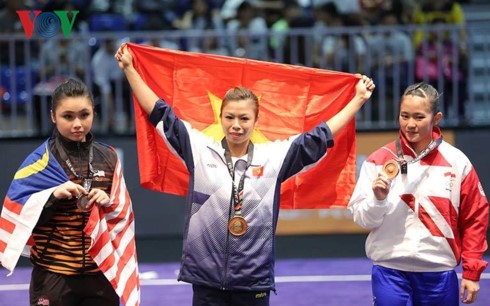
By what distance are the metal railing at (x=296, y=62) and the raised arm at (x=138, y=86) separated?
6.25 meters

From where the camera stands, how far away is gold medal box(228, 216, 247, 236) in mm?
5141

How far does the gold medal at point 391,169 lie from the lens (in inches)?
204

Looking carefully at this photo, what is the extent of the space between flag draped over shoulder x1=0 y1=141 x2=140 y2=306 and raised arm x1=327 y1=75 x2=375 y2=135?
123cm

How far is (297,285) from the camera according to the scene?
29.7 ft

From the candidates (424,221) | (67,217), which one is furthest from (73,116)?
(424,221)

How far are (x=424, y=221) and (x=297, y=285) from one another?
3.79 meters

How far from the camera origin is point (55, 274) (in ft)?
16.8

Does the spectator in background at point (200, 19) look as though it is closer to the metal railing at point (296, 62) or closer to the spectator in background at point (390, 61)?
the metal railing at point (296, 62)

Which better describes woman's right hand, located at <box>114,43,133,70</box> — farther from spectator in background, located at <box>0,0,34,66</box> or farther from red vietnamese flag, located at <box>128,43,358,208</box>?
spectator in background, located at <box>0,0,34,66</box>

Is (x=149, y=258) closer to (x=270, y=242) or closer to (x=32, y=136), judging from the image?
(x=32, y=136)

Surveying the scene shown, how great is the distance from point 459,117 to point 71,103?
8.04 meters

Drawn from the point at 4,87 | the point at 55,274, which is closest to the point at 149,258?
the point at 4,87

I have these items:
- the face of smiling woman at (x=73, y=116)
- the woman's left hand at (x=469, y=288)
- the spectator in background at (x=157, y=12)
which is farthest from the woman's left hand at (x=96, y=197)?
the spectator in background at (x=157, y=12)

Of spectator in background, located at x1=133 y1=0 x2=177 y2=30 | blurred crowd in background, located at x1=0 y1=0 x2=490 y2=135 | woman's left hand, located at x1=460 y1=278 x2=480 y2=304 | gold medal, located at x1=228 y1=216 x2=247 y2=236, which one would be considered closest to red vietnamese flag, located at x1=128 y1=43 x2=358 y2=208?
gold medal, located at x1=228 y1=216 x2=247 y2=236
